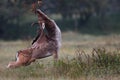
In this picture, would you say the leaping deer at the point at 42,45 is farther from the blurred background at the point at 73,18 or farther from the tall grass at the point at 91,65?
the blurred background at the point at 73,18

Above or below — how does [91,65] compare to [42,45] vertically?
below

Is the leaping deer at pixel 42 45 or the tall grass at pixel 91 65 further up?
the leaping deer at pixel 42 45

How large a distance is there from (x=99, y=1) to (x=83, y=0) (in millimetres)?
2140

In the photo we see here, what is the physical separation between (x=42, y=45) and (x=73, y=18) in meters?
43.7

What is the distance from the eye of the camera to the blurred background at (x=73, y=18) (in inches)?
1768

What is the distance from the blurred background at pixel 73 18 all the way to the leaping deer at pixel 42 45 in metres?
30.8

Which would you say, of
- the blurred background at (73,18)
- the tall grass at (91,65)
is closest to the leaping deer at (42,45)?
the tall grass at (91,65)

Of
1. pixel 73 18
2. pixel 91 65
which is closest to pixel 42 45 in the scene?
pixel 91 65

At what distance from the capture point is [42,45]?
42.8ft

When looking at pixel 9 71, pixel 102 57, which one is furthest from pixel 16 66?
pixel 102 57

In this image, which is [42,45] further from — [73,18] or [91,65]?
[73,18]

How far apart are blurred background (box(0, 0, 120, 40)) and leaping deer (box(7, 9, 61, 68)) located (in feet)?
101

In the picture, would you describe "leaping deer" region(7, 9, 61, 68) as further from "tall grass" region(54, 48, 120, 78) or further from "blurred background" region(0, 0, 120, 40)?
"blurred background" region(0, 0, 120, 40)

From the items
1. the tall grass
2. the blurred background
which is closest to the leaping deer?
the tall grass
